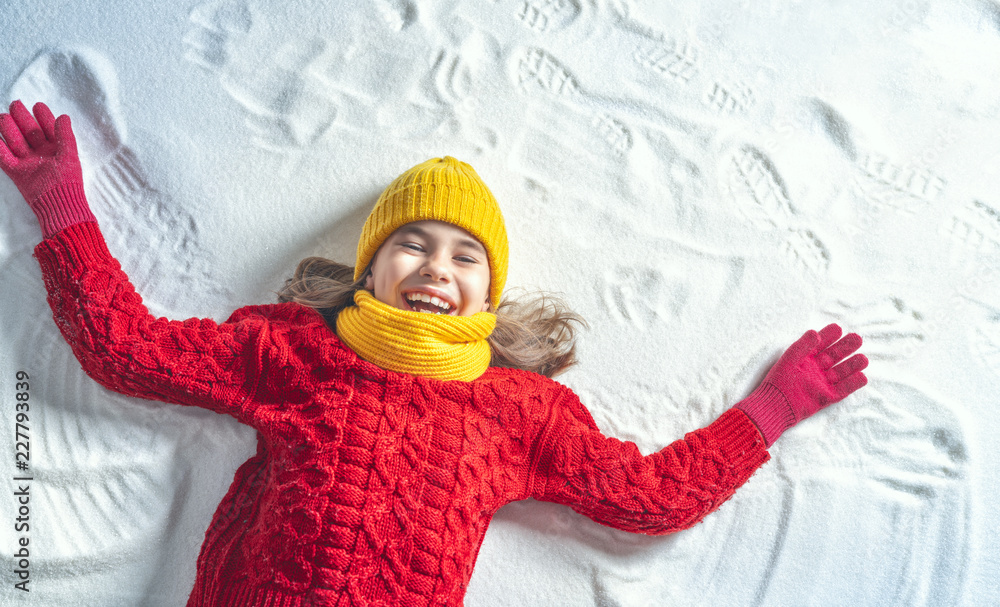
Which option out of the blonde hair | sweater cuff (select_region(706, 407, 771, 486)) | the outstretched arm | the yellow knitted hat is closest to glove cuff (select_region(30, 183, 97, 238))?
the blonde hair

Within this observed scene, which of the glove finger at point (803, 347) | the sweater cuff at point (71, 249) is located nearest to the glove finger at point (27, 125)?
the sweater cuff at point (71, 249)

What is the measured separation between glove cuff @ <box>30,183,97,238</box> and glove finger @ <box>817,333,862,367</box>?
1620 mm

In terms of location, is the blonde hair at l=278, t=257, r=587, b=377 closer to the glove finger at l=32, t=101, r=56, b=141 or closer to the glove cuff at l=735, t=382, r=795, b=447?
the glove cuff at l=735, t=382, r=795, b=447

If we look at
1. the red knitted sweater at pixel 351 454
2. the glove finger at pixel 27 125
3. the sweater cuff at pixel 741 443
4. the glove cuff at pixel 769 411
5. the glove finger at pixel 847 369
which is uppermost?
the glove finger at pixel 27 125

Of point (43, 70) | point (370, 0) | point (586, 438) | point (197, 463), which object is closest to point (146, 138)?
point (43, 70)

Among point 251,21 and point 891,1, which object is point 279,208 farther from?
point 891,1

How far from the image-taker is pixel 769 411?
4.69ft

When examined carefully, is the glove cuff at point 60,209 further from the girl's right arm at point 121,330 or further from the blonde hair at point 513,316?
the blonde hair at point 513,316

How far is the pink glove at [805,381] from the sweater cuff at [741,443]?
2cm

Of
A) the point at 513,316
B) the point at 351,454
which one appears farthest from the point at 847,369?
the point at 351,454

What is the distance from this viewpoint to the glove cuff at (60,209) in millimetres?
1364

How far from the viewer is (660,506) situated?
51.6 inches

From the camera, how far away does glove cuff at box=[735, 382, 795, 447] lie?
4.66ft

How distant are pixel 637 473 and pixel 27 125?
1.50 metres
